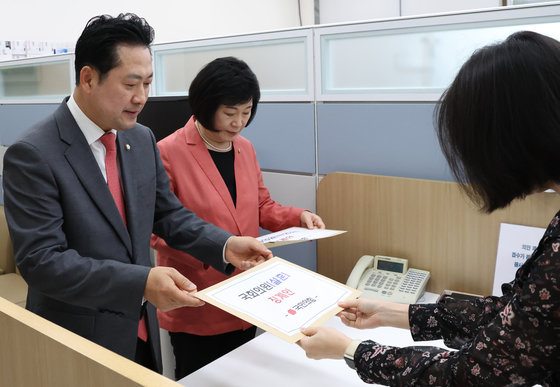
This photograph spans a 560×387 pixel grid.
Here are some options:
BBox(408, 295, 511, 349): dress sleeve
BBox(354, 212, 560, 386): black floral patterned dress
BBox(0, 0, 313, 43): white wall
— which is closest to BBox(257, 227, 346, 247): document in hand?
BBox(408, 295, 511, 349): dress sleeve

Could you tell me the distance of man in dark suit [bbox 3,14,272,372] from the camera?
3.83 ft

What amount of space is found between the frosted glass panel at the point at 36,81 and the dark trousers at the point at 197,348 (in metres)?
2.03

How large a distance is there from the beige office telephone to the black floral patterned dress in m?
0.75

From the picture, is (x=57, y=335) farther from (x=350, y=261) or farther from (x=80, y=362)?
(x=350, y=261)

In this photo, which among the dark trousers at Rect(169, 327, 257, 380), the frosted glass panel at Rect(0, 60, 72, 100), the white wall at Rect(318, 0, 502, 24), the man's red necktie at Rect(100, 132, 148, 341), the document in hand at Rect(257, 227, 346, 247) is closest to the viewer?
the man's red necktie at Rect(100, 132, 148, 341)

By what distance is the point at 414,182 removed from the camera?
1794 millimetres

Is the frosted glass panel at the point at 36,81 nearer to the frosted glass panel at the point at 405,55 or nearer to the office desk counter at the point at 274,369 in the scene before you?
the frosted glass panel at the point at 405,55

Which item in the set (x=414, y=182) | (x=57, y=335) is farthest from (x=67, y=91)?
(x=57, y=335)

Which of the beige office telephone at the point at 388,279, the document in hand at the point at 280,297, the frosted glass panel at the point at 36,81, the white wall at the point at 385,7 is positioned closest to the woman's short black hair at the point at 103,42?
the document in hand at the point at 280,297

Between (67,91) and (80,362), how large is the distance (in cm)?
260

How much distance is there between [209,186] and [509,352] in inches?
45.2

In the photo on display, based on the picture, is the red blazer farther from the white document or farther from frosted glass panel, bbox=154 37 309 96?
the white document

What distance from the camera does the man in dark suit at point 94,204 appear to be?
3.83 feet

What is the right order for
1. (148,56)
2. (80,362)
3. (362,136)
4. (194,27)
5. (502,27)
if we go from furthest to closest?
(194,27)
(362,136)
(502,27)
(148,56)
(80,362)
